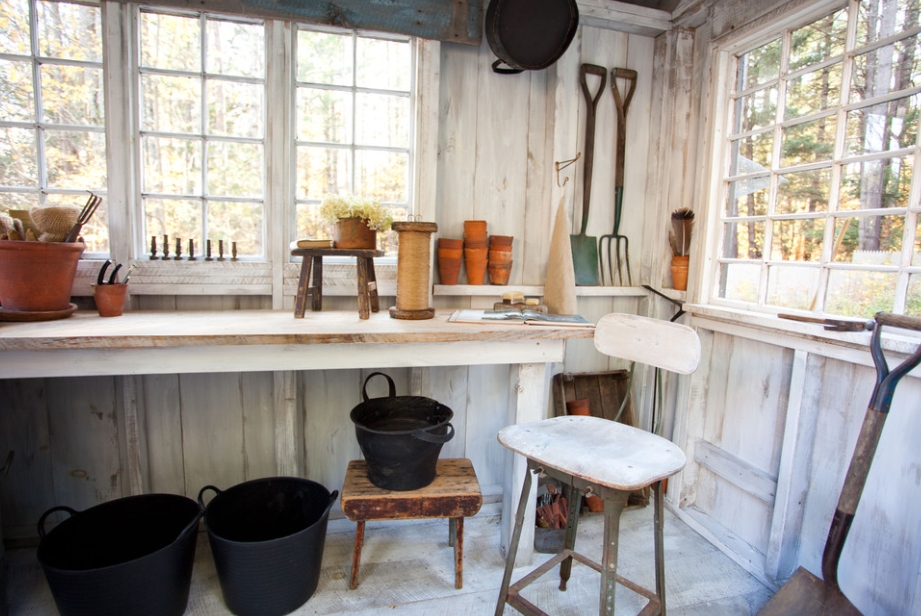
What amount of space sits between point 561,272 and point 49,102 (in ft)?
7.80

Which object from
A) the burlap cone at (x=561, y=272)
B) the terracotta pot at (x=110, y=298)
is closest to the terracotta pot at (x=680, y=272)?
the burlap cone at (x=561, y=272)

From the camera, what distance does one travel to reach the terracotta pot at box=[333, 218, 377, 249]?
1981 millimetres

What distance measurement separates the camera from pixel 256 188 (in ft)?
7.40

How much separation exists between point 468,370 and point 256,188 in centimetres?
136

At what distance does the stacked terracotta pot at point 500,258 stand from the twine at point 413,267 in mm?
490

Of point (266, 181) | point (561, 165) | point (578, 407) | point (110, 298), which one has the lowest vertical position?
point (578, 407)

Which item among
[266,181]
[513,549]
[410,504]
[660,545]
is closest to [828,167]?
[660,545]

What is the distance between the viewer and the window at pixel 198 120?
204cm

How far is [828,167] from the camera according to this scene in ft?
6.03

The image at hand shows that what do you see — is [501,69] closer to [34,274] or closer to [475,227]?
[475,227]

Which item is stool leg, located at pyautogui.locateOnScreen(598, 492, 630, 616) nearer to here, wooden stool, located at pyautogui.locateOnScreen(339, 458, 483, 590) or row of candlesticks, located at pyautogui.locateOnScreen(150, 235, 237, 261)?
wooden stool, located at pyautogui.locateOnScreen(339, 458, 483, 590)

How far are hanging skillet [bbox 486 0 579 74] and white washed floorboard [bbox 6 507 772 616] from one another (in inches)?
88.5

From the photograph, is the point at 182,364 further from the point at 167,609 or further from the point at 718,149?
the point at 718,149

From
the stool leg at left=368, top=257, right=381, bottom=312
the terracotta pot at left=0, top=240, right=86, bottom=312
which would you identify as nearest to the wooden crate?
the stool leg at left=368, top=257, right=381, bottom=312
